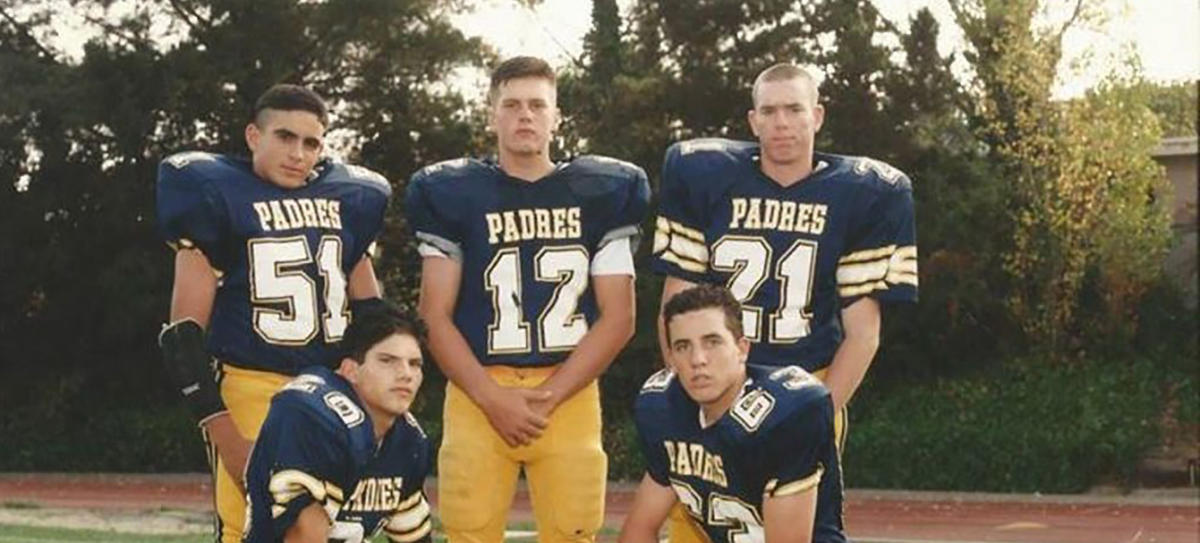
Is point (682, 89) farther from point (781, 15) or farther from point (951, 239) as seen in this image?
point (951, 239)

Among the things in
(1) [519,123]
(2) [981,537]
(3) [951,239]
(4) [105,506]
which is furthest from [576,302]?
(3) [951,239]

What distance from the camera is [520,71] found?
18.4 feet

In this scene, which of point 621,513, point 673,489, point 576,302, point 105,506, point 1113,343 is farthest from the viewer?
point 1113,343

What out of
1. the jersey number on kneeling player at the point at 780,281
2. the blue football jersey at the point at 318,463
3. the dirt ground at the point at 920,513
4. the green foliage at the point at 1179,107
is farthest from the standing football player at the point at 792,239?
the green foliage at the point at 1179,107

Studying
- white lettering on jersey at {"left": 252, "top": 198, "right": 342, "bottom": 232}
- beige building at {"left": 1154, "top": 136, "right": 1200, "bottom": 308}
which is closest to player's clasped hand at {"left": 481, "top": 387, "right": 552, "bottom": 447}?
white lettering on jersey at {"left": 252, "top": 198, "right": 342, "bottom": 232}

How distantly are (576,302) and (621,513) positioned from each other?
1229 cm

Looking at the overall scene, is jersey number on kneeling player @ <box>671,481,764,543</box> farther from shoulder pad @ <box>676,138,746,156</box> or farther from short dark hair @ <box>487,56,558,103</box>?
short dark hair @ <box>487,56,558,103</box>

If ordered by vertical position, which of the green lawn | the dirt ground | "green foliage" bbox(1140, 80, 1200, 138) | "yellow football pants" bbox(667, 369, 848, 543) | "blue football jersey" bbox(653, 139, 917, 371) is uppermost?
"green foliage" bbox(1140, 80, 1200, 138)

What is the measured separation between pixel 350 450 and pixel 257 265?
0.88 meters

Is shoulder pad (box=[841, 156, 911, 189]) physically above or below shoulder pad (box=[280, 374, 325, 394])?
above

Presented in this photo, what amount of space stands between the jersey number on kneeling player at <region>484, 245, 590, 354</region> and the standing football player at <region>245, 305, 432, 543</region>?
0.40 metres

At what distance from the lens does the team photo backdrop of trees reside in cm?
2117

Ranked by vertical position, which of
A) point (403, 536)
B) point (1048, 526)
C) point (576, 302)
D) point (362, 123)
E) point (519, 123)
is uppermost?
point (362, 123)

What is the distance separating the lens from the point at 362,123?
24.8 m
